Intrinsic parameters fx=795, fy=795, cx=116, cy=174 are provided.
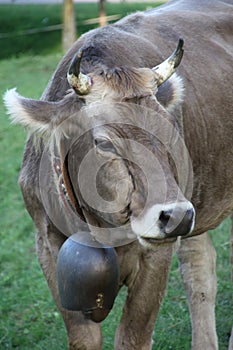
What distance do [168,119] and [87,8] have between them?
22.0 meters

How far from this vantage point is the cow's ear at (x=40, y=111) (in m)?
3.65

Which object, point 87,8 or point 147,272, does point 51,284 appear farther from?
point 87,8

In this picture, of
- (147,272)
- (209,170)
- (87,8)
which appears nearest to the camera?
(147,272)

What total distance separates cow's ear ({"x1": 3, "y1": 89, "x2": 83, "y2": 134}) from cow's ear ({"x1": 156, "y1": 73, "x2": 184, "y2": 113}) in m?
0.41

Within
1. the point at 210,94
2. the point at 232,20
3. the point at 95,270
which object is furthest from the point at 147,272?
the point at 232,20

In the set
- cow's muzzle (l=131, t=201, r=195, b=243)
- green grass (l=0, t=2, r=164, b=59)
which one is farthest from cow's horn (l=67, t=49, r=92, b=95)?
green grass (l=0, t=2, r=164, b=59)

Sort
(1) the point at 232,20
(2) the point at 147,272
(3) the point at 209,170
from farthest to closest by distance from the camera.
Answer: (1) the point at 232,20, (3) the point at 209,170, (2) the point at 147,272

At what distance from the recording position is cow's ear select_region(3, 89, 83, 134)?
365 cm

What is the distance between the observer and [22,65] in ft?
57.4

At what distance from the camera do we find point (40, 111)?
3.69m

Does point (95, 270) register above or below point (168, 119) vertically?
below

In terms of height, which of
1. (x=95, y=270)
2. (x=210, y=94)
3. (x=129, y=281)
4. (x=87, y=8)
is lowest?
(x=87, y=8)

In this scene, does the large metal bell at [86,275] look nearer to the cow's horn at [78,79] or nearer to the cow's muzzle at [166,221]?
the cow's muzzle at [166,221]

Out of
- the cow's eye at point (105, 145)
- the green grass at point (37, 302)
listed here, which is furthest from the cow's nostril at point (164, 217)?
the green grass at point (37, 302)
